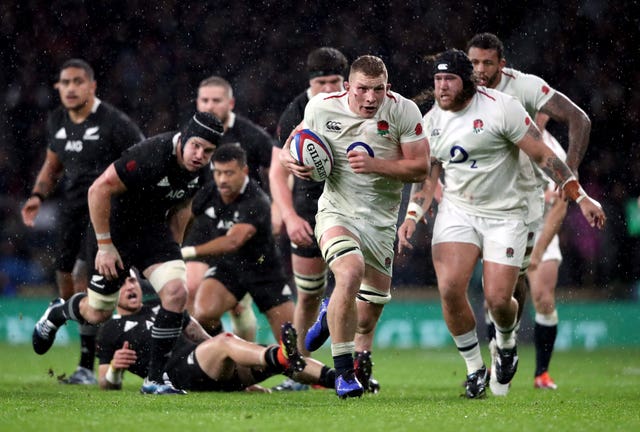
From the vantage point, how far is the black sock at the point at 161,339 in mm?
7250

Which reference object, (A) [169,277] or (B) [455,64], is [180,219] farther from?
(B) [455,64]

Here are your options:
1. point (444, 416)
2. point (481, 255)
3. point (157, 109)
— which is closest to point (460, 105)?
point (481, 255)

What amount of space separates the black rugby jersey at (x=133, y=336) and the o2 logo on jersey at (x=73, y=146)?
196cm

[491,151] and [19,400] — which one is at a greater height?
[491,151]

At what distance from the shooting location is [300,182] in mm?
8539

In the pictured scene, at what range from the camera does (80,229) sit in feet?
30.8

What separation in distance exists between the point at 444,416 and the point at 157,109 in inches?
461

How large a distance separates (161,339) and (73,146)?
2714 millimetres

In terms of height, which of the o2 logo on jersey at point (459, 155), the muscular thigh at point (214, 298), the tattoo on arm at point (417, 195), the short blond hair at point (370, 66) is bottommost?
the muscular thigh at point (214, 298)

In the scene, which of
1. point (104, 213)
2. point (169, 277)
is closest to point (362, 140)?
point (169, 277)

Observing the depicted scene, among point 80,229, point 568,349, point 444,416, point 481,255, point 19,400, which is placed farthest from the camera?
point 568,349

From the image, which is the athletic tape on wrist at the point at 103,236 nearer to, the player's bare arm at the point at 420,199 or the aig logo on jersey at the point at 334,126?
the aig logo on jersey at the point at 334,126

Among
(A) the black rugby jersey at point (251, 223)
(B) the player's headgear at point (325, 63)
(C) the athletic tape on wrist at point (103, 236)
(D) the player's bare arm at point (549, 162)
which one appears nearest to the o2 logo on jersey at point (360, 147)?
(D) the player's bare arm at point (549, 162)

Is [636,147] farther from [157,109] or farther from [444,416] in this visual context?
[444,416]
